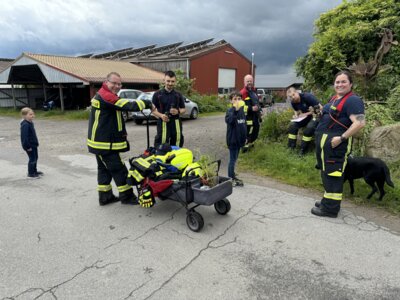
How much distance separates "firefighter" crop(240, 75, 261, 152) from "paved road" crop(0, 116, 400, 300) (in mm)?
2919

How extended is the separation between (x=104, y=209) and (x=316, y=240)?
2.97 m

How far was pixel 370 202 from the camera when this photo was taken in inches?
186

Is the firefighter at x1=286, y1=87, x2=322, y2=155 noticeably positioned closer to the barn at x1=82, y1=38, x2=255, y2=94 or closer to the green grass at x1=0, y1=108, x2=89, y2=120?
the green grass at x1=0, y1=108, x2=89, y2=120

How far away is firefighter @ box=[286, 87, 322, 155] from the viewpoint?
23.0 feet

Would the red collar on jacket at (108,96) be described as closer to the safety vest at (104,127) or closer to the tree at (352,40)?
the safety vest at (104,127)

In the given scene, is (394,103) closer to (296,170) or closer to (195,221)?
(296,170)

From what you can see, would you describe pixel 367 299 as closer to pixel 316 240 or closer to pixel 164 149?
pixel 316 240

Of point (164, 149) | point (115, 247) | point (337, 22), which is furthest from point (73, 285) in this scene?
point (337, 22)

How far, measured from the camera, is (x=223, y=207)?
4.36 metres

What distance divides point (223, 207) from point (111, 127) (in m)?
1.95

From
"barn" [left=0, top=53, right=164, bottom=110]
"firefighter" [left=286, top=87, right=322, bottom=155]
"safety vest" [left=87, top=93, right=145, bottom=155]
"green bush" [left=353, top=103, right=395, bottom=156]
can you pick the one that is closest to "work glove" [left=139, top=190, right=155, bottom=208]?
"safety vest" [left=87, top=93, right=145, bottom=155]

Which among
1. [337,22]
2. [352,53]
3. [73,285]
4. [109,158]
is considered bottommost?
[73,285]

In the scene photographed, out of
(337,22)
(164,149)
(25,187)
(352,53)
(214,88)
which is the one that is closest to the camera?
(164,149)

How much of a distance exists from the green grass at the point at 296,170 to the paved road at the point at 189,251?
1.93 feet
